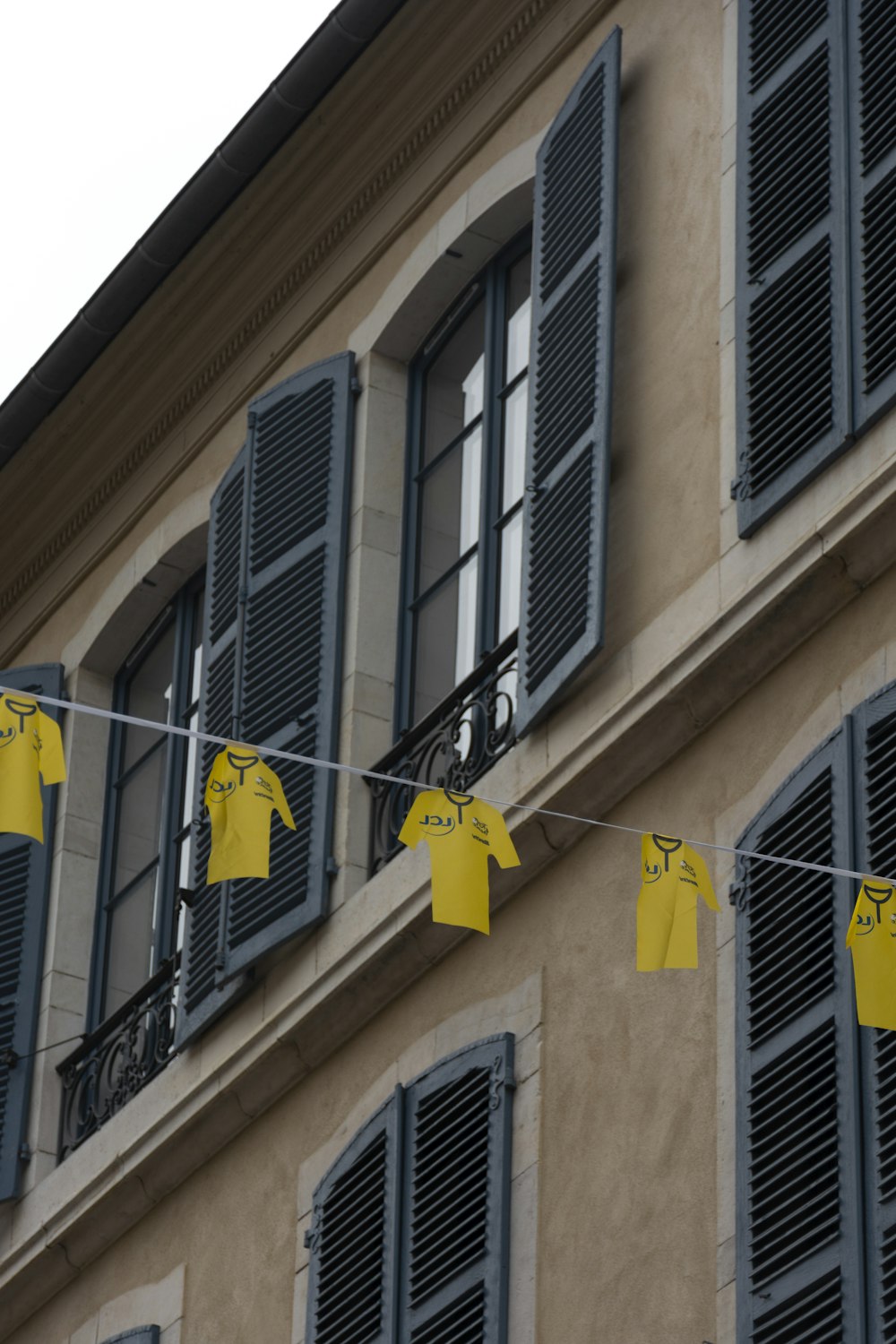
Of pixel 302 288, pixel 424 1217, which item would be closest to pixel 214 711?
pixel 302 288

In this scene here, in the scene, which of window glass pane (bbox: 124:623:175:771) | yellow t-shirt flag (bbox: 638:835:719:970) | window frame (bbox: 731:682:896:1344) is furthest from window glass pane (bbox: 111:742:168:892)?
yellow t-shirt flag (bbox: 638:835:719:970)

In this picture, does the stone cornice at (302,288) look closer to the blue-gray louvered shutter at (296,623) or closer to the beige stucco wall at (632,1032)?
the blue-gray louvered shutter at (296,623)

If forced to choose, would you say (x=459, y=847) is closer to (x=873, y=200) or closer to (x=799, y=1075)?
(x=799, y=1075)

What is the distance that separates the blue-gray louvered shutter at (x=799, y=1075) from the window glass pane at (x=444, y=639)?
7.93 ft

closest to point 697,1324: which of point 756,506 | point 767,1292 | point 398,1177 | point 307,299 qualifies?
point 767,1292

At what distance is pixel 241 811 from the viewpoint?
722 cm

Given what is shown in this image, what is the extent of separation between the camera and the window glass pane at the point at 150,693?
11.9m

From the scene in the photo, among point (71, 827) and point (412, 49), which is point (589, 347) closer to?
point (412, 49)

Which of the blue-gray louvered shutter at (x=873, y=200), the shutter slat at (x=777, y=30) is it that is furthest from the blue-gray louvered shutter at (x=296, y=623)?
the blue-gray louvered shutter at (x=873, y=200)

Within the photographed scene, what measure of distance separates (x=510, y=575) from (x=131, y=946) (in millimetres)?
2640

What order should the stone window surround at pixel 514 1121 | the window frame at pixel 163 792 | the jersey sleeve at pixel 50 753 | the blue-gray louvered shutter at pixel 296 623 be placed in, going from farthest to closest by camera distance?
the window frame at pixel 163 792
the blue-gray louvered shutter at pixel 296 623
the stone window surround at pixel 514 1121
the jersey sleeve at pixel 50 753

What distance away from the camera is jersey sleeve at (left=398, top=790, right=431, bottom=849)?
7.01 m

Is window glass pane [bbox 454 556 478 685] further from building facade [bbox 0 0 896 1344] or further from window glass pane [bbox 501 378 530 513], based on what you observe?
window glass pane [bbox 501 378 530 513]

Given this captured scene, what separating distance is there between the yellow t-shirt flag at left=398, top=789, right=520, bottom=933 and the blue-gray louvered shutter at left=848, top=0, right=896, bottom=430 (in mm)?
1459
